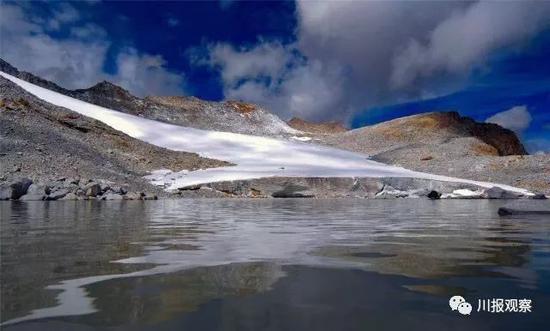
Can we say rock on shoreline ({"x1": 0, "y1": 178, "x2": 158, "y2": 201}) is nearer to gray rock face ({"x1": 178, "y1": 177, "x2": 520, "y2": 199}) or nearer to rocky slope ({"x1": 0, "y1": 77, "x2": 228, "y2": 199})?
rocky slope ({"x1": 0, "y1": 77, "x2": 228, "y2": 199})

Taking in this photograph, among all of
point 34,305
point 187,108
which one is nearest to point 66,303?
point 34,305

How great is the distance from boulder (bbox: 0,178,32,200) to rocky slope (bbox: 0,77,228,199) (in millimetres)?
50

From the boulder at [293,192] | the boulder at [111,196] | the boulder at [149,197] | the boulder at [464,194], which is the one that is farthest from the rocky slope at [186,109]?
the boulder at [111,196]

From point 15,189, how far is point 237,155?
4140 cm

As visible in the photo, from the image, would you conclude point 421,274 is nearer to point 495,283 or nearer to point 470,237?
point 495,283

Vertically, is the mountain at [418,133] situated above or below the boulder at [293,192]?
above

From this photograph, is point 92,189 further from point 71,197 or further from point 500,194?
point 500,194

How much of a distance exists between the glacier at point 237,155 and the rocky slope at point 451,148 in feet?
18.5

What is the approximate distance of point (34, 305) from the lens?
129 inches

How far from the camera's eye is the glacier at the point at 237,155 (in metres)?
46.1

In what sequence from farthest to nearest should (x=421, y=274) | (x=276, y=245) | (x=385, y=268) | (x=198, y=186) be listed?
1. (x=198, y=186)
2. (x=276, y=245)
3. (x=385, y=268)
4. (x=421, y=274)

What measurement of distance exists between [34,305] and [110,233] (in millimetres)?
5220

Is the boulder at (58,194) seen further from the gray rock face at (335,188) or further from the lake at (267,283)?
the lake at (267,283)

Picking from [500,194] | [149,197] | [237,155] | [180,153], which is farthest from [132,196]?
[237,155]
